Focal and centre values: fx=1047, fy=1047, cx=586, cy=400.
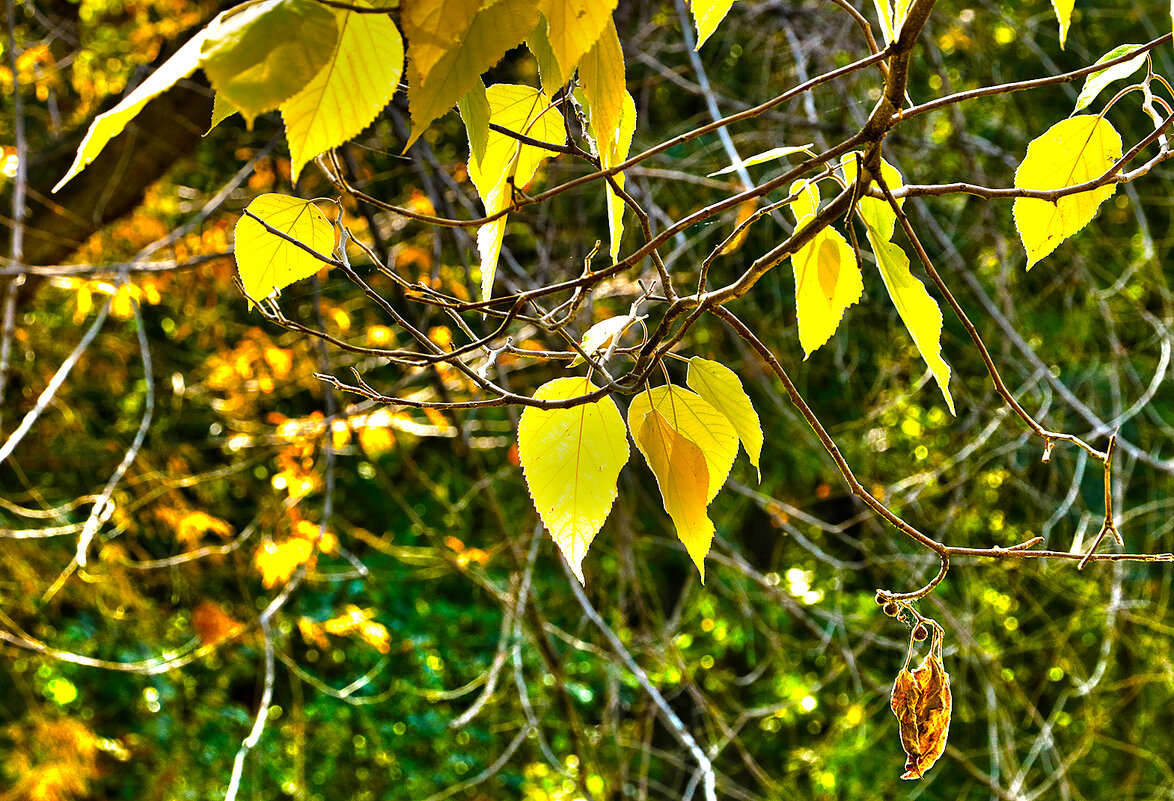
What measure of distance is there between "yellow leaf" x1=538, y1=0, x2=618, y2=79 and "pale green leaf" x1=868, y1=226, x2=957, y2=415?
0.51 ft

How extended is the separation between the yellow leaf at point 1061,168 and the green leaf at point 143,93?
29 centimetres

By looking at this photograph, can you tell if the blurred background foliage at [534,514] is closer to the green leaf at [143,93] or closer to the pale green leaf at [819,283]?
the pale green leaf at [819,283]

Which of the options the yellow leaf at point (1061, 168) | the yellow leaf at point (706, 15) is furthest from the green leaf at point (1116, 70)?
the yellow leaf at point (706, 15)

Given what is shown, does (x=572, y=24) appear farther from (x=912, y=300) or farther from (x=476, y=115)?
→ (x=912, y=300)

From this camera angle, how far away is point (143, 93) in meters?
0.23

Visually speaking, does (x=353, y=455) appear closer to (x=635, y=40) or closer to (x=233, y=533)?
(x=233, y=533)

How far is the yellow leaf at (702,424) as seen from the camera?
0.38 meters

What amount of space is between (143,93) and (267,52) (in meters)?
0.03

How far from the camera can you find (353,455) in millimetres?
2666

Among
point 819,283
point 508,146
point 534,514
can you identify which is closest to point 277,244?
point 508,146

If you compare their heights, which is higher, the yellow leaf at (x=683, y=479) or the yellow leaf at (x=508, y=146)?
the yellow leaf at (x=508, y=146)

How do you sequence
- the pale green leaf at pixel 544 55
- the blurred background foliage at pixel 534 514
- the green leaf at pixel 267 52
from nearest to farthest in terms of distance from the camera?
the green leaf at pixel 267 52
the pale green leaf at pixel 544 55
the blurred background foliage at pixel 534 514

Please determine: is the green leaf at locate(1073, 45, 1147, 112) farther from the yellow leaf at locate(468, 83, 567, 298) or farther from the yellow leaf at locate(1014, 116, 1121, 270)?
the yellow leaf at locate(468, 83, 567, 298)

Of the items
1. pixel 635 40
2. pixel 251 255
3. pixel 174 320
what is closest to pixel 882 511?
pixel 251 255
